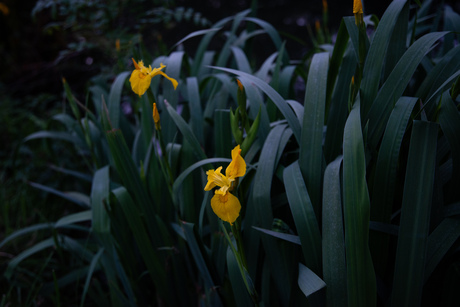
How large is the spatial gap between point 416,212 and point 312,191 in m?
0.23

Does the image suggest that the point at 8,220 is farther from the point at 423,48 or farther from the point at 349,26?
the point at 423,48

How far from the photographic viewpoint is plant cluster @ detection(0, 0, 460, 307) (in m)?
0.64

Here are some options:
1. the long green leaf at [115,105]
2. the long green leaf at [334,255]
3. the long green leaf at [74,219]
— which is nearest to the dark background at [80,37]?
the long green leaf at [115,105]

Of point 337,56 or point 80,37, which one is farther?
point 80,37

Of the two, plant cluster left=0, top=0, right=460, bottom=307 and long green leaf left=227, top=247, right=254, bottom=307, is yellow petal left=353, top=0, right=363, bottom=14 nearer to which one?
plant cluster left=0, top=0, right=460, bottom=307

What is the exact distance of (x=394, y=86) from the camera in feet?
2.56

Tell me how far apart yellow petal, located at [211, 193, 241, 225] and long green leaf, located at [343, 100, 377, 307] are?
0.76ft

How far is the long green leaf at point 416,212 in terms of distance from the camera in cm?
A: 63

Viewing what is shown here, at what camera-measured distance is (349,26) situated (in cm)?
88

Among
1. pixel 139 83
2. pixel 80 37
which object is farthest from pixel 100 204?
pixel 80 37

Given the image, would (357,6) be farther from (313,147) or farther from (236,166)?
(236,166)

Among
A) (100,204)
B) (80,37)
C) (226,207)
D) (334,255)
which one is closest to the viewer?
(226,207)

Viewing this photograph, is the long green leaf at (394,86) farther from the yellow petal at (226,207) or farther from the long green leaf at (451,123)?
the yellow petal at (226,207)

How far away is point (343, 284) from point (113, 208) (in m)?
0.69
